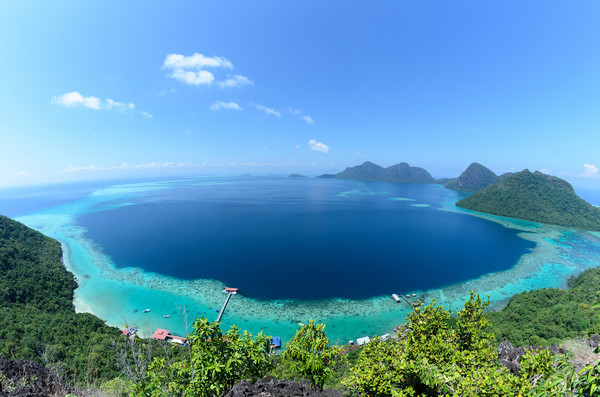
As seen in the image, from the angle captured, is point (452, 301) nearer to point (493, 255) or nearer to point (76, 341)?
point (493, 255)

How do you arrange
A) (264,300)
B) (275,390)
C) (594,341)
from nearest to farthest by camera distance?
(275,390) < (594,341) < (264,300)

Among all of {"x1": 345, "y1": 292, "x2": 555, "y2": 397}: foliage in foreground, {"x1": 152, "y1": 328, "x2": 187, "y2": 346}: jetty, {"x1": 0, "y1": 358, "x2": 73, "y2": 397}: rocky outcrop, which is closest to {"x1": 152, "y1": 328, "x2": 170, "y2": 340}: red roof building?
{"x1": 152, "y1": 328, "x2": 187, "y2": 346}: jetty

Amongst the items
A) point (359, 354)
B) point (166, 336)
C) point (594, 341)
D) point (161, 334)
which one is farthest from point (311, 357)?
point (161, 334)

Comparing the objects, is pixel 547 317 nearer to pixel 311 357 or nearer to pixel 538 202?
pixel 311 357

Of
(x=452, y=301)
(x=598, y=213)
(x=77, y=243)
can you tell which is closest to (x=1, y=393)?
(x=452, y=301)

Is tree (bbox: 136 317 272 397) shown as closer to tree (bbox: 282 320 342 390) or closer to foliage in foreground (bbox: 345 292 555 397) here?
tree (bbox: 282 320 342 390)

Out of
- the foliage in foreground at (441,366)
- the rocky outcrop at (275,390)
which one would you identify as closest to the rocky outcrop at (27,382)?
the rocky outcrop at (275,390)

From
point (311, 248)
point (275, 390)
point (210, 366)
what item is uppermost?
point (210, 366)
